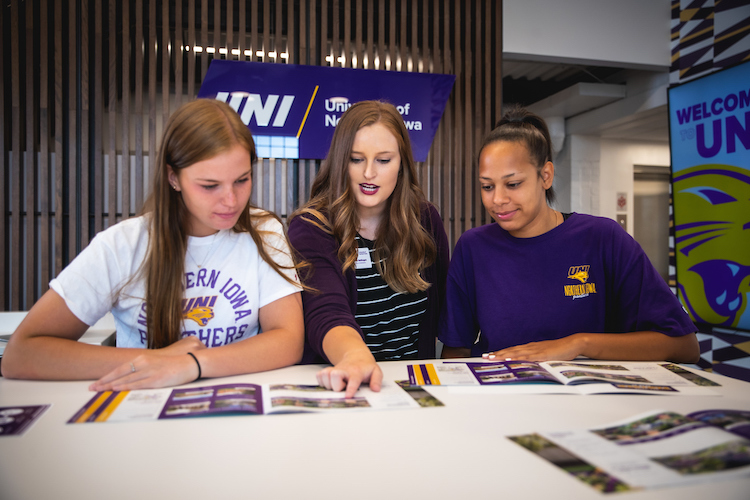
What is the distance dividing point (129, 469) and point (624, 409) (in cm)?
90

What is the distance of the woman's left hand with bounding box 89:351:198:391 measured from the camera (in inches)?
42.2

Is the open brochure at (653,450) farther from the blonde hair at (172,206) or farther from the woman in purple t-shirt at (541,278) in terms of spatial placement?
the blonde hair at (172,206)

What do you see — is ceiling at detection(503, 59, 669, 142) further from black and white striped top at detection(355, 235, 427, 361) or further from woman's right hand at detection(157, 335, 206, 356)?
woman's right hand at detection(157, 335, 206, 356)

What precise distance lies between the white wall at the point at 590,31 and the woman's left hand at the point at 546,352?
10.8 ft

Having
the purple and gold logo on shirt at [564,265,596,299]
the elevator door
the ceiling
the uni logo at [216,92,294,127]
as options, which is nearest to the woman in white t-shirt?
the purple and gold logo on shirt at [564,265,596,299]

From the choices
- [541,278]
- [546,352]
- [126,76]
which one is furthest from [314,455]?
[126,76]

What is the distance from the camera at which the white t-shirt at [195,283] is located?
4.16 ft


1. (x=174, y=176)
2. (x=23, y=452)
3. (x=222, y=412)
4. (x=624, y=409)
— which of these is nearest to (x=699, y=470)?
(x=624, y=409)

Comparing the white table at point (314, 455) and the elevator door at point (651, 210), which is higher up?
the elevator door at point (651, 210)

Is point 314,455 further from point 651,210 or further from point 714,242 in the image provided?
point 651,210

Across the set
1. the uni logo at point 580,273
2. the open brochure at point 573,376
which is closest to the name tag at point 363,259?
the open brochure at point 573,376

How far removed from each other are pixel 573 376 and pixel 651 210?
761 cm

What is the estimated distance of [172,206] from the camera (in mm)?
1428

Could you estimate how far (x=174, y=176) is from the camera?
1.39m
